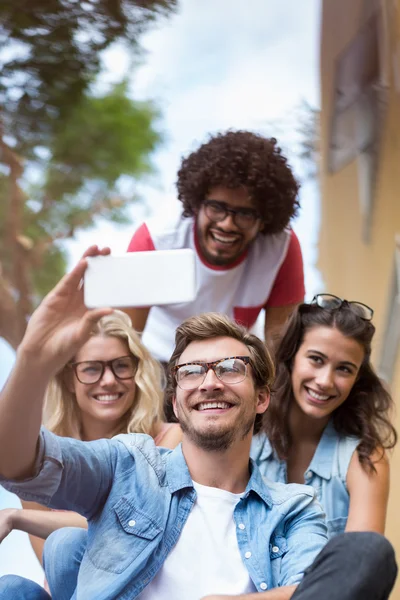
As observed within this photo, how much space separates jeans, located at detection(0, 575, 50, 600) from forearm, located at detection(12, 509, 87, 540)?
0.13 metres

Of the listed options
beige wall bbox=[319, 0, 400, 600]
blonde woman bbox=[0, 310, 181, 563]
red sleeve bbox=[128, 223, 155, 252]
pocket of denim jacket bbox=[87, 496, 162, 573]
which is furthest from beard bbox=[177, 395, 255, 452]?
beige wall bbox=[319, 0, 400, 600]

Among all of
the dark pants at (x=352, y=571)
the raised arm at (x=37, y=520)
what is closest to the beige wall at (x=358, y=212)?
the raised arm at (x=37, y=520)

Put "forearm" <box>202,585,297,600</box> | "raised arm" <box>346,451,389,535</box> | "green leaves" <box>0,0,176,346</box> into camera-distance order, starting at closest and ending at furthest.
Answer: "forearm" <box>202,585,297,600</box>, "raised arm" <box>346,451,389,535</box>, "green leaves" <box>0,0,176,346</box>

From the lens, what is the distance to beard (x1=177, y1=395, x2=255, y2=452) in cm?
120

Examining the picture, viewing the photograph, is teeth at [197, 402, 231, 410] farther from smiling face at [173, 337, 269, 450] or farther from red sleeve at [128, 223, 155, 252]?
red sleeve at [128, 223, 155, 252]

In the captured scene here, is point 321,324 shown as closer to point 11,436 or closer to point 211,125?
point 11,436

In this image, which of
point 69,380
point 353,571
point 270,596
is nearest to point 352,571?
point 353,571

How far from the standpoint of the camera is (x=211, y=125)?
495cm

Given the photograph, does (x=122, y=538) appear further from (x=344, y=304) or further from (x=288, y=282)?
(x=288, y=282)

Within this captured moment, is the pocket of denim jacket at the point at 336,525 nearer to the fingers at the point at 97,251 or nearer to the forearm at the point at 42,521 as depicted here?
the forearm at the point at 42,521

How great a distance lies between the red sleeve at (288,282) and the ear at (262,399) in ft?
2.06

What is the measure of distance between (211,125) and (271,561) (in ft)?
13.3

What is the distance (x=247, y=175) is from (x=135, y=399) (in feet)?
1.85

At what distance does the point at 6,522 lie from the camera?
132 centimetres
